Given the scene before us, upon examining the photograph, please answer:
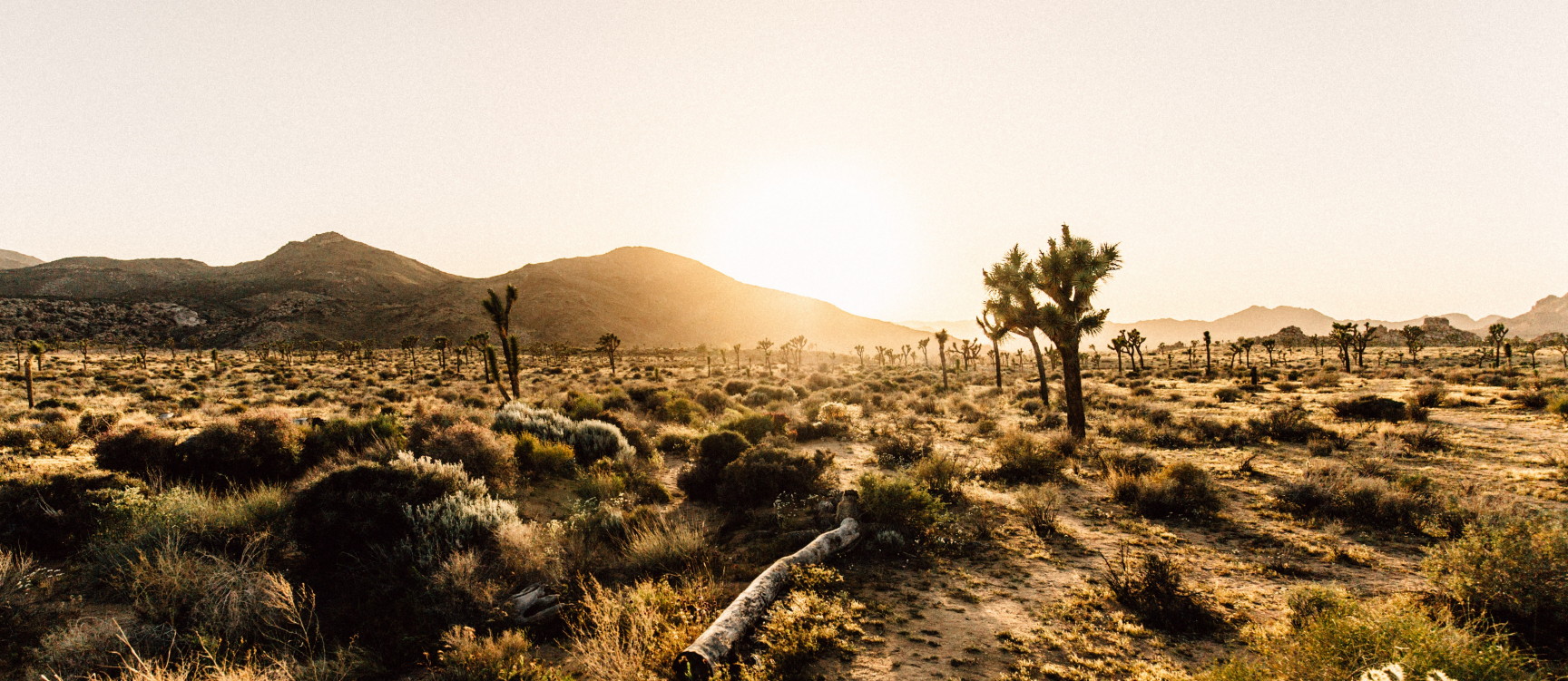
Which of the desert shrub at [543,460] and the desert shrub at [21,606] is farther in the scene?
the desert shrub at [543,460]

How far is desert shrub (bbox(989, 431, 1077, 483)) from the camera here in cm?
1317

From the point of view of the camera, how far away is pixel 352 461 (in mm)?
10148

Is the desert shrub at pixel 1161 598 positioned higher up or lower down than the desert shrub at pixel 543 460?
lower down

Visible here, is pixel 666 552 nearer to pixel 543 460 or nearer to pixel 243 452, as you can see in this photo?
pixel 543 460

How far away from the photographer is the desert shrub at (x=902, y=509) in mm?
9383

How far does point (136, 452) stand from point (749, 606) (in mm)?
12380

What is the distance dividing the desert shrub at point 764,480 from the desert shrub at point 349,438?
6910 millimetres

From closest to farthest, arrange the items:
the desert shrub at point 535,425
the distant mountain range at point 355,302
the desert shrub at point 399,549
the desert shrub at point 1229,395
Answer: the desert shrub at point 399,549 → the desert shrub at point 535,425 → the desert shrub at point 1229,395 → the distant mountain range at point 355,302

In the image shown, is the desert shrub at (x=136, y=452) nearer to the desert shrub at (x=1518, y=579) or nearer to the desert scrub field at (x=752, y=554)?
the desert scrub field at (x=752, y=554)

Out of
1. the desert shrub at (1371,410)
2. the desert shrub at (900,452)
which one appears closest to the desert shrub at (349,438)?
the desert shrub at (900,452)

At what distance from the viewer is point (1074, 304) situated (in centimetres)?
1761

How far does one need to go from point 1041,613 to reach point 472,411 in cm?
1593

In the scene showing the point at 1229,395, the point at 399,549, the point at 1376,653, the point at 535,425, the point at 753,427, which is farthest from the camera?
the point at 1229,395

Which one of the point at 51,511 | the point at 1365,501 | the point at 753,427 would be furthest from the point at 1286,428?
the point at 51,511
